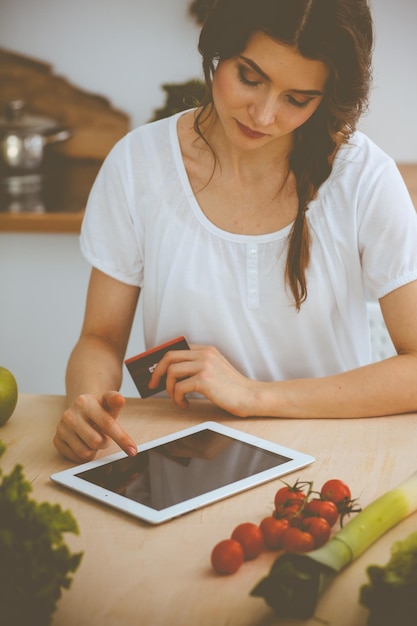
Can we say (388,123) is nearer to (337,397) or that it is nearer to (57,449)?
(337,397)

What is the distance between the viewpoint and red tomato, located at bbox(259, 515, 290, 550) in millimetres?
940

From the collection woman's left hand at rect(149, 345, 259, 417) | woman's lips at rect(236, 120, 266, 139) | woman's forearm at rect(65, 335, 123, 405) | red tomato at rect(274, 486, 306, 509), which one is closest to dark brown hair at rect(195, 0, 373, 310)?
woman's lips at rect(236, 120, 266, 139)

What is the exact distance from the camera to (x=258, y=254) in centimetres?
154

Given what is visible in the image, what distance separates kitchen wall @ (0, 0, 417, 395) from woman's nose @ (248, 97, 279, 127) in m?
1.49

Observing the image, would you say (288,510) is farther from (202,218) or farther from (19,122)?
(19,122)

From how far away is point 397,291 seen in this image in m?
1.47

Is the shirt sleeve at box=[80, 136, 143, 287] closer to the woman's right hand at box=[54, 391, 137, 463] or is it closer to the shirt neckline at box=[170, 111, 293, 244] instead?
the shirt neckline at box=[170, 111, 293, 244]

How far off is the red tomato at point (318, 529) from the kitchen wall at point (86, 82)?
6.31 feet

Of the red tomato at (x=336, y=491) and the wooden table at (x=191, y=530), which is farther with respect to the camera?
the red tomato at (x=336, y=491)

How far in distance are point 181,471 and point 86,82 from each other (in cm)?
202

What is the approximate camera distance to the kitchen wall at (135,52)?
271 centimetres

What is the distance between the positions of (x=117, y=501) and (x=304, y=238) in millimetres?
647

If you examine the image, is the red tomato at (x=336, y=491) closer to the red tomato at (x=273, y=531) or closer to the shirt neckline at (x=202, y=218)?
the red tomato at (x=273, y=531)

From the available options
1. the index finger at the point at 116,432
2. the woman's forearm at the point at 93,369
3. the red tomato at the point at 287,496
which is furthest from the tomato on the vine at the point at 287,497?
the woman's forearm at the point at 93,369
